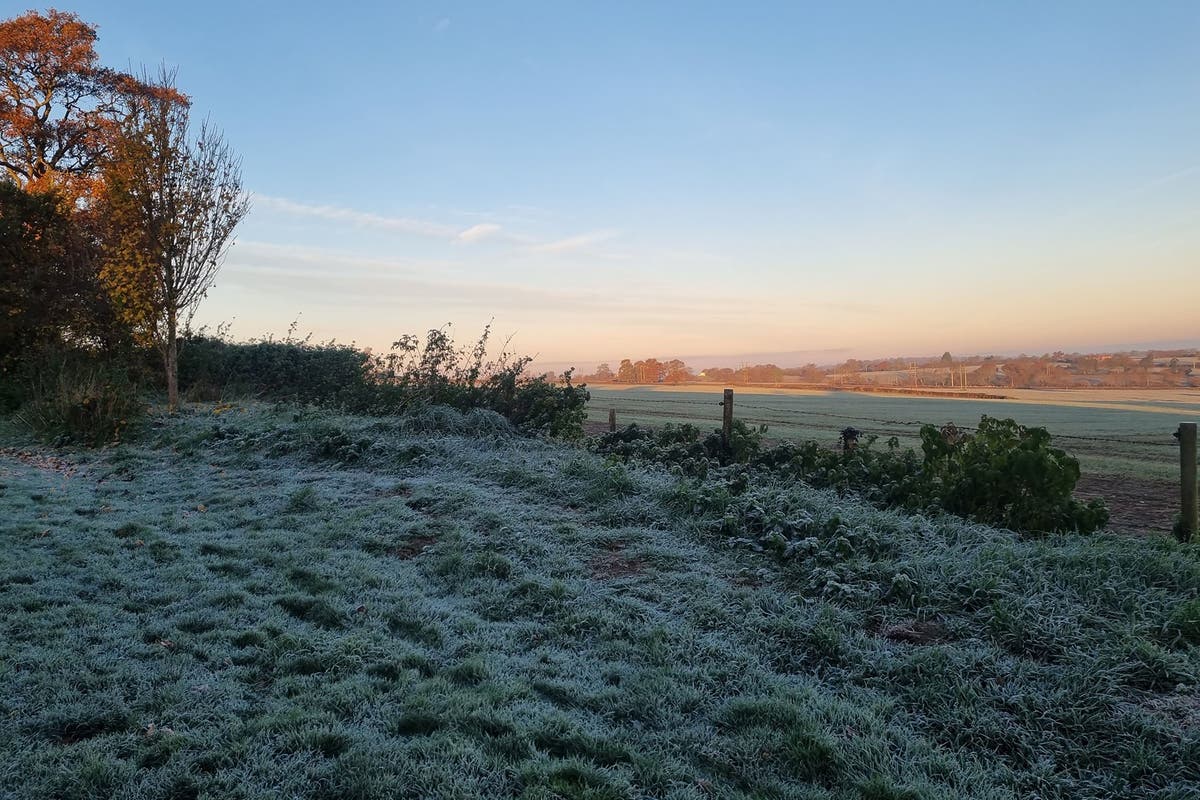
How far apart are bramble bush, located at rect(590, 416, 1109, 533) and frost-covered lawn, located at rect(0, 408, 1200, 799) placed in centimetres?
58

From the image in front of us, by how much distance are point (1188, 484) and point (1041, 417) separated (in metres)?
24.1

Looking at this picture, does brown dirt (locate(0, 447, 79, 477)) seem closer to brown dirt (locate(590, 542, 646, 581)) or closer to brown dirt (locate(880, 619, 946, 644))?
brown dirt (locate(590, 542, 646, 581))

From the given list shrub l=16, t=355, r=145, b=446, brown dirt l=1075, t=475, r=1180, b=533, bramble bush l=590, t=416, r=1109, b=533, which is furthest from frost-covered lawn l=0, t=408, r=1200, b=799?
shrub l=16, t=355, r=145, b=446

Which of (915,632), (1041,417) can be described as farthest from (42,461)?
(1041,417)

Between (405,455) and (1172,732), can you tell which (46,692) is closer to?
(1172,732)

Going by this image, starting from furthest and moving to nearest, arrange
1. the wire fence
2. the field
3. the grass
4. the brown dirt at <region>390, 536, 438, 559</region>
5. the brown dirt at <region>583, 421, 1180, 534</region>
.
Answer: the wire fence → the grass → the field → the brown dirt at <region>583, 421, 1180, 534</region> → the brown dirt at <region>390, 536, 438, 559</region>

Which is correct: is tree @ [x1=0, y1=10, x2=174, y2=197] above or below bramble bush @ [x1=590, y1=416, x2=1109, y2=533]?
above

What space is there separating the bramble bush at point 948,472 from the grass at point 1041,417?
269 inches

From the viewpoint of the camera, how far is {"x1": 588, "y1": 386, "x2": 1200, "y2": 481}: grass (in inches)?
579

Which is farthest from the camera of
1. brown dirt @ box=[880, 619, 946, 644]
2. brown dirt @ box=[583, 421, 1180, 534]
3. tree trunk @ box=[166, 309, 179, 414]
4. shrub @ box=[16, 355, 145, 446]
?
tree trunk @ box=[166, 309, 179, 414]

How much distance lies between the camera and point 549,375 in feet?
36.3

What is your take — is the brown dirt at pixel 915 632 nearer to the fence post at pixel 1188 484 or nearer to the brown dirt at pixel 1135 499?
the fence post at pixel 1188 484

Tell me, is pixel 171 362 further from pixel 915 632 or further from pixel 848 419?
pixel 848 419

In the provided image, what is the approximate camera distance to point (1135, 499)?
923 cm
